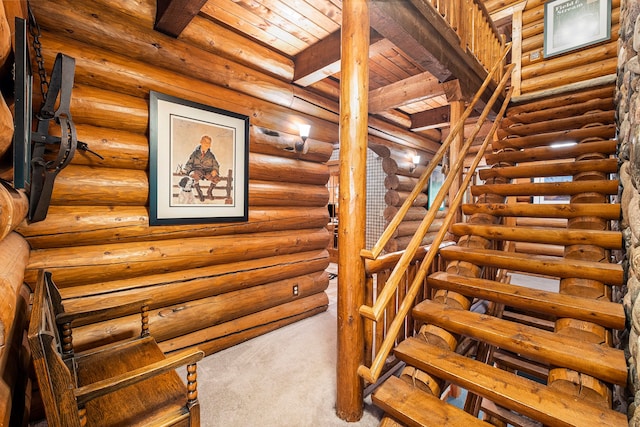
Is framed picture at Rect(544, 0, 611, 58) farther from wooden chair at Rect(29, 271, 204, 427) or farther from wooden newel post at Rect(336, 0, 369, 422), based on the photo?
wooden chair at Rect(29, 271, 204, 427)

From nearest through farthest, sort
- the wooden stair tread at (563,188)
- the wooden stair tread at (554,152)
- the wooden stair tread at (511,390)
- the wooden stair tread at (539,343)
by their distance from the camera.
→ 1. the wooden stair tread at (511,390)
2. the wooden stair tread at (539,343)
3. the wooden stair tread at (563,188)
4. the wooden stair tread at (554,152)

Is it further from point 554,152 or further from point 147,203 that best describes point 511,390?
point 147,203

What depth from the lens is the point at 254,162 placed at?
9.45 feet

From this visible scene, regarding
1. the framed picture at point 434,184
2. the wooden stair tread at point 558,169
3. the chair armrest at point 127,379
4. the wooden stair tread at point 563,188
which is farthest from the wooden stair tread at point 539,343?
the framed picture at point 434,184

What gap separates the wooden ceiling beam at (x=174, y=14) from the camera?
6.31 feet

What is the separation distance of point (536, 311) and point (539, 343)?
586mm

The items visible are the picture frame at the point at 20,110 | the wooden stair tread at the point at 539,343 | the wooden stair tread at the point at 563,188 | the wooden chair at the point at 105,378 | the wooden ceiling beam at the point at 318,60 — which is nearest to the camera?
the wooden chair at the point at 105,378

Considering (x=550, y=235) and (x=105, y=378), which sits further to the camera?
(x=550, y=235)

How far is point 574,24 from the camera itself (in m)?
3.90

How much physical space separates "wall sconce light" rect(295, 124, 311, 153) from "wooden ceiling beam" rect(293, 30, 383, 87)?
1.65ft

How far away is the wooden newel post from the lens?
1.75 metres

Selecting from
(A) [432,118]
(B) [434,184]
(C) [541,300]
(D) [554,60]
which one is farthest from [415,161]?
(C) [541,300]

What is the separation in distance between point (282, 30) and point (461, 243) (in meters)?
2.61

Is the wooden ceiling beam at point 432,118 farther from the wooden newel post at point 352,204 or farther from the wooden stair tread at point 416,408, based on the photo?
the wooden stair tread at point 416,408
